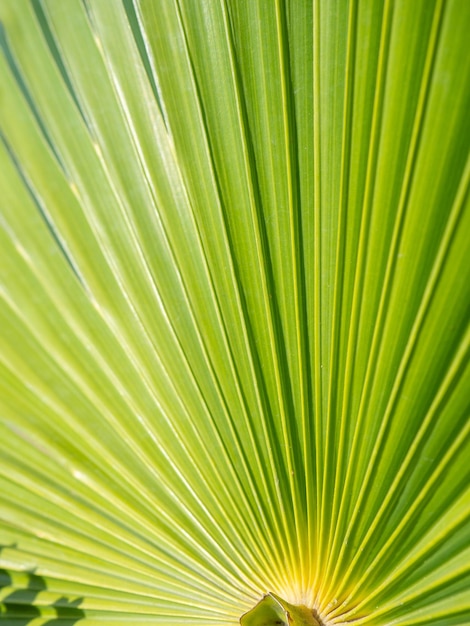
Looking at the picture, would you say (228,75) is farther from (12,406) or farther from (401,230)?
(12,406)

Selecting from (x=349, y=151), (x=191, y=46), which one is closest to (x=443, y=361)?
(x=349, y=151)

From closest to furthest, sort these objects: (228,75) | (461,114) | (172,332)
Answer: (461,114), (228,75), (172,332)

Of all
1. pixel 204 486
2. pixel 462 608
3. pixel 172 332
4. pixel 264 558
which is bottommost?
pixel 462 608

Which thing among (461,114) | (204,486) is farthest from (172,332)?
(461,114)

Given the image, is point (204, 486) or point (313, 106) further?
point (204, 486)

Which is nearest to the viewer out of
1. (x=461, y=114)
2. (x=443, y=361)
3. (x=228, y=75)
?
(x=461, y=114)

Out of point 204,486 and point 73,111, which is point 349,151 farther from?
point 204,486

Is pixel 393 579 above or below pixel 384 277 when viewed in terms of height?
below
